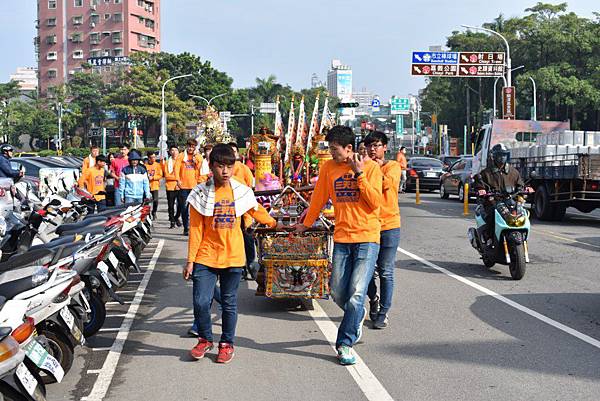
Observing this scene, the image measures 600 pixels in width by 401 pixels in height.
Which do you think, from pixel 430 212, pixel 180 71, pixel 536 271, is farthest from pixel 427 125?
pixel 536 271

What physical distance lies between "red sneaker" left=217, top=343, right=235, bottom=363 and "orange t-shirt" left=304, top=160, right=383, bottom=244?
4.18 feet

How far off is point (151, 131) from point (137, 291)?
74.6 meters

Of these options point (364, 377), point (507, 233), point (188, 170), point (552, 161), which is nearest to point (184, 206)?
point (188, 170)

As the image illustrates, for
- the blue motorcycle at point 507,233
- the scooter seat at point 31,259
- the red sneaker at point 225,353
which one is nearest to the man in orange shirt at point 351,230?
the red sneaker at point 225,353

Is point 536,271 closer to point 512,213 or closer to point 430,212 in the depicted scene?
point 512,213

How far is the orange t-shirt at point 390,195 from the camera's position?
7.44 meters

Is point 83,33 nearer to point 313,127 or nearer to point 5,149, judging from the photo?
point 5,149

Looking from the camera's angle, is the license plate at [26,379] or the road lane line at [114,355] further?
the road lane line at [114,355]

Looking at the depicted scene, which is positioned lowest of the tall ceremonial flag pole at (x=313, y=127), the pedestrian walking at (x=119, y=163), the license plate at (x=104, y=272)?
the license plate at (x=104, y=272)

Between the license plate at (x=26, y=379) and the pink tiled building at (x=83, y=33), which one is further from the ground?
the pink tiled building at (x=83, y=33)

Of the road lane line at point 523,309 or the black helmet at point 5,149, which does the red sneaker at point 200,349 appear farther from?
the black helmet at point 5,149

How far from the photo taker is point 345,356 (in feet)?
20.6

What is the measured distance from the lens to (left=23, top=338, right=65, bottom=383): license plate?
505 cm

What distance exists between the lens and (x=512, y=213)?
404 inches
